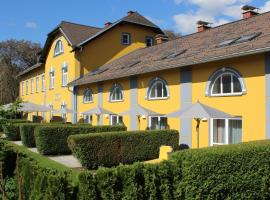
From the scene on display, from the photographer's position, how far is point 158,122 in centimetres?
1845

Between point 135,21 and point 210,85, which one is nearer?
point 210,85

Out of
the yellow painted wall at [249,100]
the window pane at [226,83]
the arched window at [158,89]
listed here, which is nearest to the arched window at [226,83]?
the window pane at [226,83]

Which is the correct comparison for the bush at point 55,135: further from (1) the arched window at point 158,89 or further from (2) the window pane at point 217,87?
(2) the window pane at point 217,87

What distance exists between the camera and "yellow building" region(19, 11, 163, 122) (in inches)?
1115

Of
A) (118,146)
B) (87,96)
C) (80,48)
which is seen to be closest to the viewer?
(118,146)

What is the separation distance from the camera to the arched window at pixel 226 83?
13863mm

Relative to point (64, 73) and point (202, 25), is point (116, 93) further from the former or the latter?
point (64, 73)

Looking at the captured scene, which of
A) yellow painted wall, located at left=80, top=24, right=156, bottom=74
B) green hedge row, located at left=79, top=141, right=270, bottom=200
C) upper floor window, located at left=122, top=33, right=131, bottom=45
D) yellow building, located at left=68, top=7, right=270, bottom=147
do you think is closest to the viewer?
green hedge row, located at left=79, top=141, right=270, bottom=200

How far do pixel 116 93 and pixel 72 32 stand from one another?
10.2 metres

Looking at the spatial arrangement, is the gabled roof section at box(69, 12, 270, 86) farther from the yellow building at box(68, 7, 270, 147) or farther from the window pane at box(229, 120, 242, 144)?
the window pane at box(229, 120, 242, 144)

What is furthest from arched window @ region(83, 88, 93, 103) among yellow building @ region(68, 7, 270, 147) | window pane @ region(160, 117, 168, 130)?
window pane @ region(160, 117, 168, 130)

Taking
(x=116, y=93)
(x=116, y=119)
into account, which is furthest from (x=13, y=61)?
(x=116, y=93)

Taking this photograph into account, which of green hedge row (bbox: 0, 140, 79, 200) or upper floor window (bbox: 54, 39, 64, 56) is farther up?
upper floor window (bbox: 54, 39, 64, 56)

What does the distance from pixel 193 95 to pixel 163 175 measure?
8823mm
